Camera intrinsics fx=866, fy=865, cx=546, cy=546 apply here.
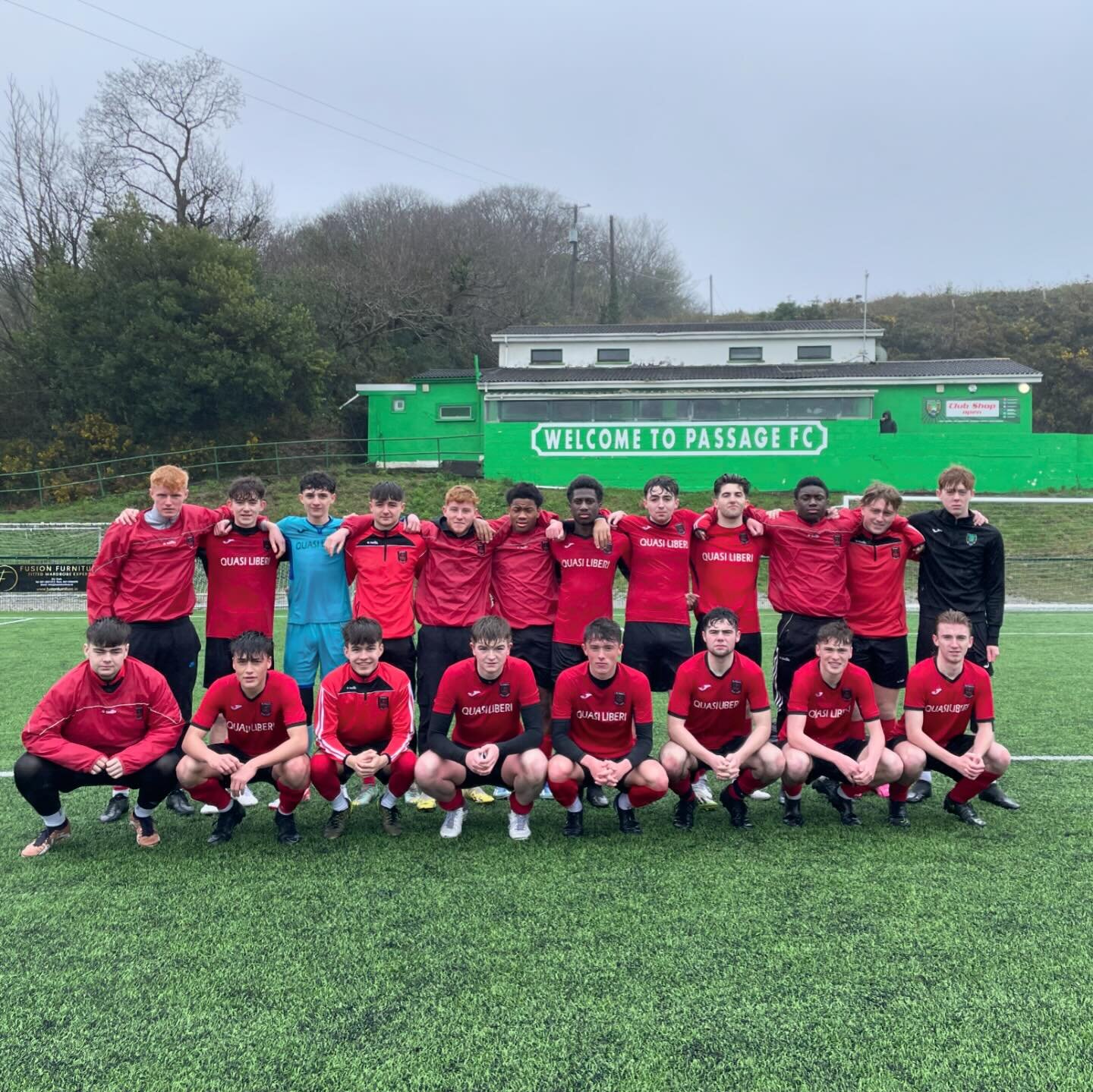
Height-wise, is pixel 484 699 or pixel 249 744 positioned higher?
pixel 484 699

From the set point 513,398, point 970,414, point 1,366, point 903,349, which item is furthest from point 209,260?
point 903,349

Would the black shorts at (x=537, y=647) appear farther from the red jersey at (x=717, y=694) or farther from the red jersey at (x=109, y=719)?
the red jersey at (x=109, y=719)

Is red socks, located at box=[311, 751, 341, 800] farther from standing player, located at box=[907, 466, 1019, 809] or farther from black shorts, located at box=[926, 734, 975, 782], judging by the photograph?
standing player, located at box=[907, 466, 1019, 809]

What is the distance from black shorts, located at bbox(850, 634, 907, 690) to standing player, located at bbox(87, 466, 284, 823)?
3.41 meters

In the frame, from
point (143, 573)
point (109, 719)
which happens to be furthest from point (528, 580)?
point (109, 719)

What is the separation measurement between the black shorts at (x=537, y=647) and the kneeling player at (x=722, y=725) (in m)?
0.97

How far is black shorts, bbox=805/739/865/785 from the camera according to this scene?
13.9 ft

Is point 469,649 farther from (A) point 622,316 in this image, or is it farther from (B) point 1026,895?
(A) point 622,316

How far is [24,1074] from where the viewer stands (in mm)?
2404

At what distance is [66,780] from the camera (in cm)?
398

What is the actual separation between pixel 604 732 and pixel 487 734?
58 centimetres

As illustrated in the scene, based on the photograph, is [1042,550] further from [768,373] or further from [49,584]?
[49,584]

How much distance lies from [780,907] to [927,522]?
2.78m

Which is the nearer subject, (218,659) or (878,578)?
(218,659)
